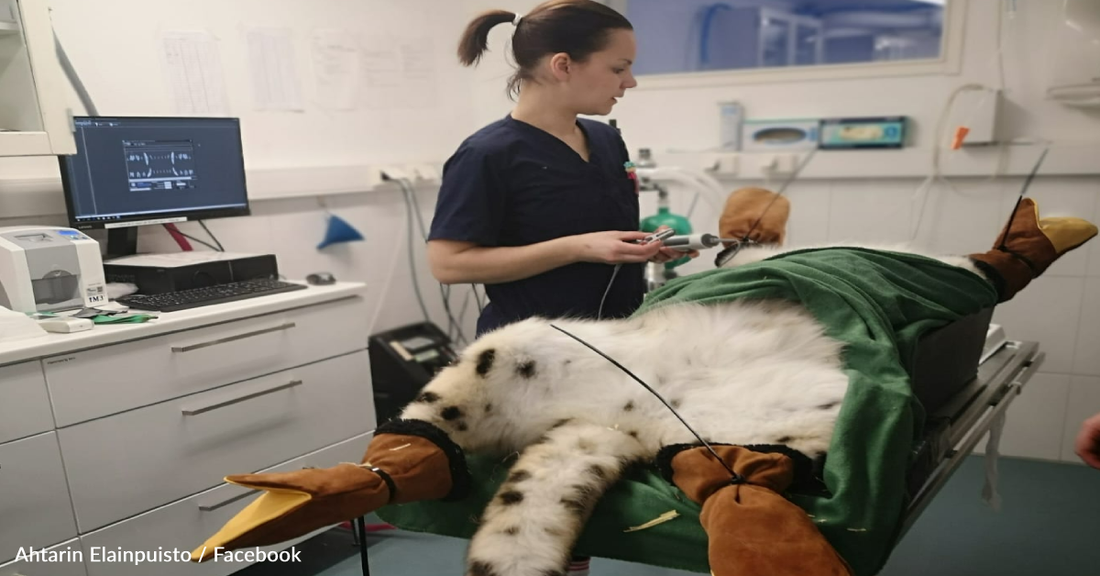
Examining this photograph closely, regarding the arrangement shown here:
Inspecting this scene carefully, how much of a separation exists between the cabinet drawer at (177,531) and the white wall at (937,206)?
823mm

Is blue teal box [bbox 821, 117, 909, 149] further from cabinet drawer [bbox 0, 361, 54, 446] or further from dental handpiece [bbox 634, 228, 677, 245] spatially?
cabinet drawer [bbox 0, 361, 54, 446]

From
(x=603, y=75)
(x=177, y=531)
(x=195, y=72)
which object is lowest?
(x=177, y=531)

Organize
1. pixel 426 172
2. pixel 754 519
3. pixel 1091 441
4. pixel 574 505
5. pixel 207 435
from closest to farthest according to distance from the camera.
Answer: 1. pixel 754 519
2. pixel 574 505
3. pixel 1091 441
4. pixel 207 435
5. pixel 426 172

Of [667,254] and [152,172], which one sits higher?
[152,172]

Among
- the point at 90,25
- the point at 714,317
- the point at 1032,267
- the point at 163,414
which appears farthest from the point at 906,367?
the point at 90,25

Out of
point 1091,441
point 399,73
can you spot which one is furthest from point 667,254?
point 399,73

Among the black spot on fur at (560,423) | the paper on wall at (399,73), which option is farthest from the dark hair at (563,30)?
the paper on wall at (399,73)

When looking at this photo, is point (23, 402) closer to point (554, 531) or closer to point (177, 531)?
point (177, 531)

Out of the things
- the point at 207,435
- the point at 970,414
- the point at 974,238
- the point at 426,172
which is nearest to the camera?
the point at 970,414

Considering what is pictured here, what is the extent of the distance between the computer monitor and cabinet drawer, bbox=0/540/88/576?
0.76 m

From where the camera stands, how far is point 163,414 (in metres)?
1.67

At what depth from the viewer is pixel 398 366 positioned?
2.63m

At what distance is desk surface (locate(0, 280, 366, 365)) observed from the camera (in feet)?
4.76

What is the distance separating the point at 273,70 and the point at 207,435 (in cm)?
129
